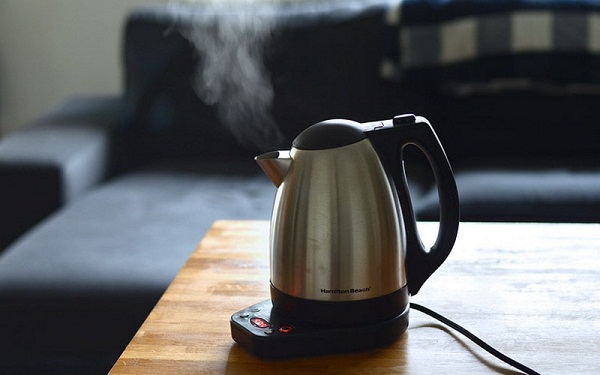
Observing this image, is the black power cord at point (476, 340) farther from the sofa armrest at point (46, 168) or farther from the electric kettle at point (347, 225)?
the sofa armrest at point (46, 168)

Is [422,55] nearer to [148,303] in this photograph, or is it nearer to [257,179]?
[257,179]

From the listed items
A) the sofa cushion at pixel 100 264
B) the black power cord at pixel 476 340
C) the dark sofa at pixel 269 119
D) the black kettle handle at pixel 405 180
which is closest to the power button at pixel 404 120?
the black kettle handle at pixel 405 180

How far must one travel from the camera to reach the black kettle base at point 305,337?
3.06 ft

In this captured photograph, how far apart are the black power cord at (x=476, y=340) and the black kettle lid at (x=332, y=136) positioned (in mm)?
232

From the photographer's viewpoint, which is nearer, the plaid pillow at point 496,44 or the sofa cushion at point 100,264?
the sofa cushion at point 100,264

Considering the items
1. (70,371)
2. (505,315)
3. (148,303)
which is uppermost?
(505,315)

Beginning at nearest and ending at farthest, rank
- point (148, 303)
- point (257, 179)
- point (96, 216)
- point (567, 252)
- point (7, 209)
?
point (567, 252), point (148, 303), point (96, 216), point (7, 209), point (257, 179)

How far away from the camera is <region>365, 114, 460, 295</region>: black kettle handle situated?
0.93 m

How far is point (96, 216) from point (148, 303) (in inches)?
17.3

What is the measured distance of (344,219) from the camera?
36.4 inches

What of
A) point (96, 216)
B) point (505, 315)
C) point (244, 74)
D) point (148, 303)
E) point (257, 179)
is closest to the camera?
point (505, 315)

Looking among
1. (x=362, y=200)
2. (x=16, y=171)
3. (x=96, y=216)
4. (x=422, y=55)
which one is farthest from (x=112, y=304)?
(x=422, y=55)

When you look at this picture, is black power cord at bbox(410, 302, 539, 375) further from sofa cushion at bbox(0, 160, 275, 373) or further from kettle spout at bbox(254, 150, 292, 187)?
sofa cushion at bbox(0, 160, 275, 373)

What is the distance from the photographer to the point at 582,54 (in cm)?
227
